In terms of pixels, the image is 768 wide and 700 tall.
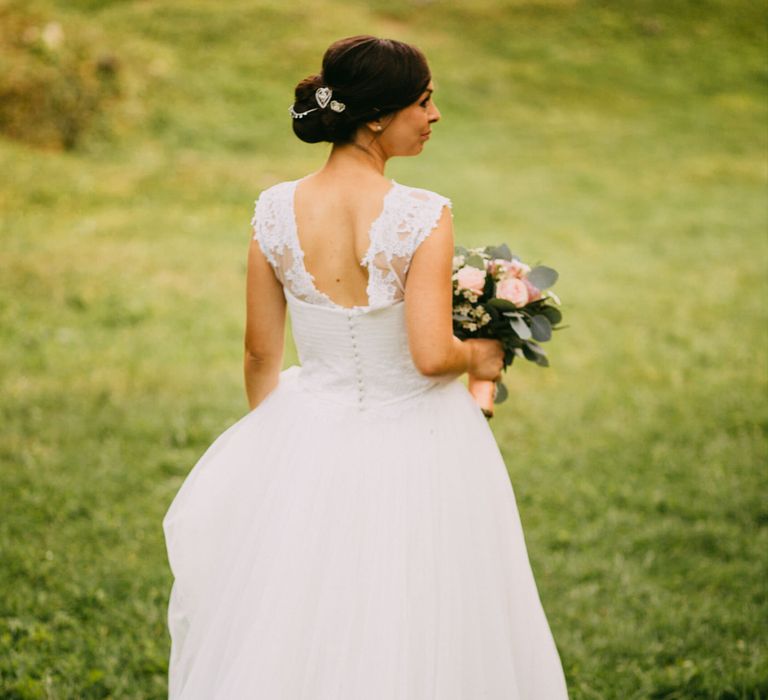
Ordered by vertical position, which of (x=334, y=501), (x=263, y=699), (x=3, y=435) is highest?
(x=334, y=501)

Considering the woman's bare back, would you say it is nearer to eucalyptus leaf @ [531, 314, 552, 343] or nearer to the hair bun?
the hair bun

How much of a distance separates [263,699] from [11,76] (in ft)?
43.2

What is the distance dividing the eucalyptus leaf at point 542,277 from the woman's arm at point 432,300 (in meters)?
0.70

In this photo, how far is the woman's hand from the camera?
3.01 m

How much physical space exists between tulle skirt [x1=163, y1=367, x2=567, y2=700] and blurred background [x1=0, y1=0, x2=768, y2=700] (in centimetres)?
111

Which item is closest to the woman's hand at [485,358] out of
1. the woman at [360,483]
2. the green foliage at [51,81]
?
the woman at [360,483]

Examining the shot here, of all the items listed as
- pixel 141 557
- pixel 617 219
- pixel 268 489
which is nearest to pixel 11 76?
pixel 617 219

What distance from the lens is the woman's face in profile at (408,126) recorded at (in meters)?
2.68

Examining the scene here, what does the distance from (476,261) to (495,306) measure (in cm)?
17

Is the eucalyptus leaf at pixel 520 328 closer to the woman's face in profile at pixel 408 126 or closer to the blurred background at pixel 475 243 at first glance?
the woman's face in profile at pixel 408 126

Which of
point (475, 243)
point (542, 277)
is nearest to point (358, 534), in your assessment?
point (542, 277)

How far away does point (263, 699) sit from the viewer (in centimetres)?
258

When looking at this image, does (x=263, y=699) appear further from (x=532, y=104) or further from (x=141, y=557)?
(x=532, y=104)

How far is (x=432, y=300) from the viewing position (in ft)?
8.63
